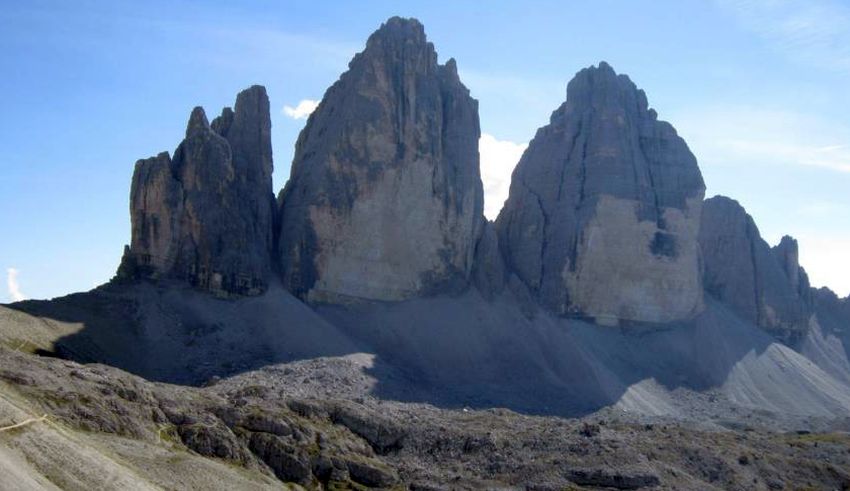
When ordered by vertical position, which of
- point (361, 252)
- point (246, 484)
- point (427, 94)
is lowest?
point (246, 484)

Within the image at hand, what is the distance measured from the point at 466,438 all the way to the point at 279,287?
3124 cm

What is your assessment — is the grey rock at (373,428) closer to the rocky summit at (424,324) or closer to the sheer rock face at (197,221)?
the rocky summit at (424,324)

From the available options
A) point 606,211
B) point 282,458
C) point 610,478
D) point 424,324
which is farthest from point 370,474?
point 606,211

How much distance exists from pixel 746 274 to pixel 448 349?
1881 inches

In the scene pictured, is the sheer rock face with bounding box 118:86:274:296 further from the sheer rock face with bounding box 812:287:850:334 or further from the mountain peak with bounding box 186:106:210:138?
the sheer rock face with bounding box 812:287:850:334

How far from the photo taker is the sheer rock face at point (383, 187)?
294ft

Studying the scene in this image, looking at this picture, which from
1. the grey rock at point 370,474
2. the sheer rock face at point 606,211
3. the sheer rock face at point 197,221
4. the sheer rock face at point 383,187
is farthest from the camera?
the sheer rock face at point 606,211

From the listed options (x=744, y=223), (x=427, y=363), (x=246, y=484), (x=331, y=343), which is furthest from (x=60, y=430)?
(x=744, y=223)

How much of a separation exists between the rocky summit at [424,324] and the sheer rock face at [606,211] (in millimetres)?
235

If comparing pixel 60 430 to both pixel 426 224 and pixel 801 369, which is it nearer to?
pixel 426 224

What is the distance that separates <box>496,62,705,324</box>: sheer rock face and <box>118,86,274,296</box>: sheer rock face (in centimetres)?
2961

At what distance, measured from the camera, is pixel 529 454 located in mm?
58750

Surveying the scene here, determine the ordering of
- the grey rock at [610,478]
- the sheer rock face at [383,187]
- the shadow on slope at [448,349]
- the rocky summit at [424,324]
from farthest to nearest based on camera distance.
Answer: the sheer rock face at [383,187]
the shadow on slope at [448,349]
the grey rock at [610,478]
the rocky summit at [424,324]

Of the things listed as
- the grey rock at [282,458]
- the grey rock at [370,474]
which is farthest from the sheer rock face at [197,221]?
the grey rock at [282,458]
